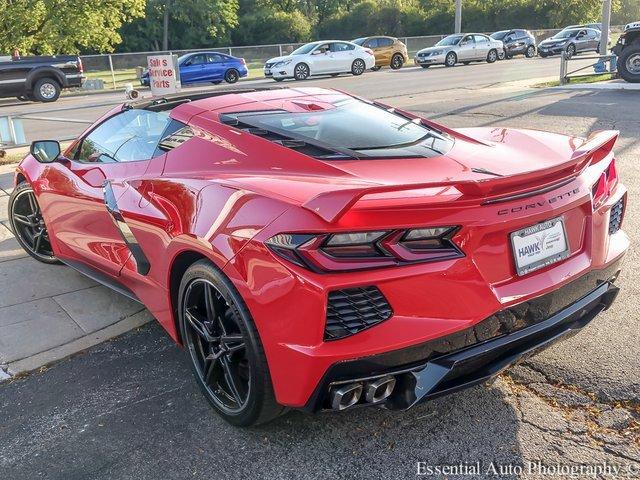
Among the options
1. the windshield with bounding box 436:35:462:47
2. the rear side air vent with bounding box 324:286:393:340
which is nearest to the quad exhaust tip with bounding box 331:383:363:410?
the rear side air vent with bounding box 324:286:393:340

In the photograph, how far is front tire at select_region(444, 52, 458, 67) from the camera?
101 ft

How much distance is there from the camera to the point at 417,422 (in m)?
2.92

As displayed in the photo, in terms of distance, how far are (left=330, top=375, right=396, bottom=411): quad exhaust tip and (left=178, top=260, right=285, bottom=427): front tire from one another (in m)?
0.32

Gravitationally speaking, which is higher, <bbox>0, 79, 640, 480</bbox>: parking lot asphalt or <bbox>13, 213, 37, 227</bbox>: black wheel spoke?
<bbox>13, 213, 37, 227</bbox>: black wheel spoke

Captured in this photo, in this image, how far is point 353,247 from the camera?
2371 millimetres

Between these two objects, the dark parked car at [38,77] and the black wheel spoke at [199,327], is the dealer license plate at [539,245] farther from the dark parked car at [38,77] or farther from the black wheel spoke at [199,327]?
the dark parked car at [38,77]

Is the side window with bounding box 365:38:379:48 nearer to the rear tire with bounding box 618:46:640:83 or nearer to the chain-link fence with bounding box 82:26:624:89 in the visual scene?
the chain-link fence with bounding box 82:26:624:89

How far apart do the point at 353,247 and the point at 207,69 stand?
26203 millimetres

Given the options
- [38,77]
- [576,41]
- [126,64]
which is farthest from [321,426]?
[576,41]

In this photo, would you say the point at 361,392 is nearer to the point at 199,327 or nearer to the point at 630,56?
the point at 199,327

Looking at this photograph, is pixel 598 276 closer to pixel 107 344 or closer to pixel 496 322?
pixel 496 322

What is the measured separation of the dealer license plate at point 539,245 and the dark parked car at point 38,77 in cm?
2097

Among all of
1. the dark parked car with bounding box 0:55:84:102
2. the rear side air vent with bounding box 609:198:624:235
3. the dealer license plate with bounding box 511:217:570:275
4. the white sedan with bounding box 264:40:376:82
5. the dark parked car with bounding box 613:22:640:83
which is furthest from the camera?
the white sedan with bounding box 264:40:376:82

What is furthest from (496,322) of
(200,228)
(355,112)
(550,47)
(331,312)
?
(550,47)
